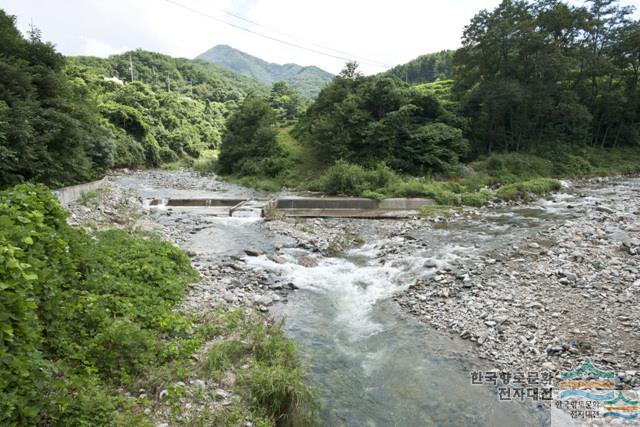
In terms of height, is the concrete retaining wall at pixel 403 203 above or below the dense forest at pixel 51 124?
below

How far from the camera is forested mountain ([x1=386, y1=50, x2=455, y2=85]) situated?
68881mm

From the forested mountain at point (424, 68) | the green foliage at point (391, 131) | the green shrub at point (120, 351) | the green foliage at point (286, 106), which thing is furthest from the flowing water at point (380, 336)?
the forested mountain at point (424, 68)

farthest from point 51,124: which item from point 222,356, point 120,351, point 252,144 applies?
point 252,144

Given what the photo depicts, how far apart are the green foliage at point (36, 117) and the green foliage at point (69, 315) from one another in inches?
243

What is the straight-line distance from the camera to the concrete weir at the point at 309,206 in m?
16.9

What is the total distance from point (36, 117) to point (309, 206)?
37.1 ft

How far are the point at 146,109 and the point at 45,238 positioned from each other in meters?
56.4

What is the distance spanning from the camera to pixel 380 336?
6.52 m

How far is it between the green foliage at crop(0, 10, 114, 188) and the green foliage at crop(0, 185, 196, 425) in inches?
243

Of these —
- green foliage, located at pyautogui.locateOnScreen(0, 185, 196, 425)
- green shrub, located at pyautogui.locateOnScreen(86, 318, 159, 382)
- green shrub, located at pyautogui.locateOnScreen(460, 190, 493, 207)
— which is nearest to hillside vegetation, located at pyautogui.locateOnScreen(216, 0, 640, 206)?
green shrub, located at pyautogui.locateOnScreen(460, 190, 493, 207)

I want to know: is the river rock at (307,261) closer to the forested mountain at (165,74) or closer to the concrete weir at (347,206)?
the concrete weir at (347,206)

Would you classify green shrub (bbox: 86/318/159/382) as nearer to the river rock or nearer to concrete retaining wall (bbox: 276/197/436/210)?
the river rock

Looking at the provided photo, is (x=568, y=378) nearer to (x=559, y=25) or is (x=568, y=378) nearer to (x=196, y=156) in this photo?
(x=559, y=25)

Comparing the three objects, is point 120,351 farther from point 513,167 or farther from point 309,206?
point 513,167
